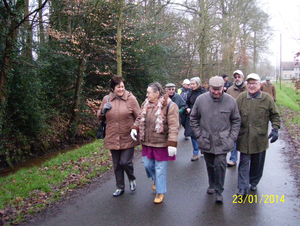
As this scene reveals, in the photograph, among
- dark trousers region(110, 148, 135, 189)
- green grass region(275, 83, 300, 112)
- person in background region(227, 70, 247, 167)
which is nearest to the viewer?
dark trousers region(110, 148, 135, 189)

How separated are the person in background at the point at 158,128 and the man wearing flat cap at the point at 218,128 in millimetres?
518

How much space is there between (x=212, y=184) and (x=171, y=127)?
4.56 feet

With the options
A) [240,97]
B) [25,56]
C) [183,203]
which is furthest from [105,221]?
[25,56]

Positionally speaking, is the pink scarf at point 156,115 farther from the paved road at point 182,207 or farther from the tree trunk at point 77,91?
the tree trunk at point 77,91

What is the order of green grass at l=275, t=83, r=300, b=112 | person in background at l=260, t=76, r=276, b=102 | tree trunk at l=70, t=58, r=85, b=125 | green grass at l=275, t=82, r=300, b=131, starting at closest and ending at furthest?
1. tree trunk at l=70, t=58, r=85, b=125
2. green grass at l=275, t=82, r=300, b=131
3. person in background at l=260, t=76, r=276, b=102
4. green grass at l=275, t=83, r=300, b=112

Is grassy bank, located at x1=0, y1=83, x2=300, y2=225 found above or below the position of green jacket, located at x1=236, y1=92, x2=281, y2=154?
below

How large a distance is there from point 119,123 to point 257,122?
241 centimetres

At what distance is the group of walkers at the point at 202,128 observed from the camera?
4.59 meters

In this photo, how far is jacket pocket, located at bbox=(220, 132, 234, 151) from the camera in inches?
178

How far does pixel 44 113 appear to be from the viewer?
11.0 metres

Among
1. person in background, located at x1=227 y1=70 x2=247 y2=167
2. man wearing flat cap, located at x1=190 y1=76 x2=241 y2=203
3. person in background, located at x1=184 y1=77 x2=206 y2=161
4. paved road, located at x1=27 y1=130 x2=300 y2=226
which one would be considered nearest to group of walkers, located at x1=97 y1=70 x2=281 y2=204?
man wearing flat cap, located at x1=190 y1=76 x2=241 y2=203

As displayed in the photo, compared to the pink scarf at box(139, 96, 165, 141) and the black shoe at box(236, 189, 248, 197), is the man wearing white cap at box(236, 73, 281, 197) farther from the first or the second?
the pink scarf at box(139, 96, 165, 141)

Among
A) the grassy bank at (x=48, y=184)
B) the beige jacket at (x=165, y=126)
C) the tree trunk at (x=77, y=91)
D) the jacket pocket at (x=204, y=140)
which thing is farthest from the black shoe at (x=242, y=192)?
the tree trunk at (x=77, y=91)

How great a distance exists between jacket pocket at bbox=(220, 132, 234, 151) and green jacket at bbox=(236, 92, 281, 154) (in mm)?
472
